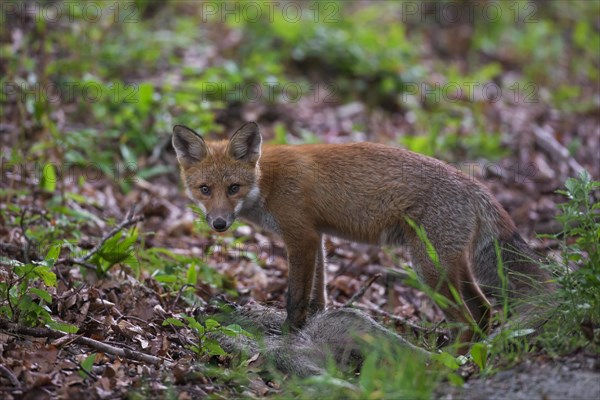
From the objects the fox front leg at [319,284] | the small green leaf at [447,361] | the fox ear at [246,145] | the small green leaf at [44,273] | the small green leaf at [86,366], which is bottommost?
the fox front leg at [319,284]

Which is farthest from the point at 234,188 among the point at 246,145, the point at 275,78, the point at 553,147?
the point at 553,147

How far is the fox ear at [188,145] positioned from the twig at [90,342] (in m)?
2.17

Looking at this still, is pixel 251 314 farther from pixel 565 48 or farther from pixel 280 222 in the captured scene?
pixel 565 48

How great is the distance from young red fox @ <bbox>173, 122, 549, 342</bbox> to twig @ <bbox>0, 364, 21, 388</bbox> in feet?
7.21

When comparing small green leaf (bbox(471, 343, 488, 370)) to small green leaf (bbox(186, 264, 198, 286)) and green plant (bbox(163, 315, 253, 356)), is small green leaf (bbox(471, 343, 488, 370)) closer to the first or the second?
green plant (bbox(163, 315, 253, 356))

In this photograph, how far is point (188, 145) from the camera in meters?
6.76

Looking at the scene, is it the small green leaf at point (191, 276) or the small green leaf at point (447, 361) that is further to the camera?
the small green leaf at point (191, 276)

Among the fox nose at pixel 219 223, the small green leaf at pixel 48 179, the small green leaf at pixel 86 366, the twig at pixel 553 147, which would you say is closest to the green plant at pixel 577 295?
the fox nose at pixel 219 223

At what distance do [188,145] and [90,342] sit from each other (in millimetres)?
2234

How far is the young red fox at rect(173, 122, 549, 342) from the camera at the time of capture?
20.7 feet

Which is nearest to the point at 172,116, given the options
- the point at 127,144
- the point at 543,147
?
the point at 127,144

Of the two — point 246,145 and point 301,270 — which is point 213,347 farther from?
point 246,145

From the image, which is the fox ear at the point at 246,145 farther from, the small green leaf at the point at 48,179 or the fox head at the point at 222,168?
the small green leaf at the point at 48,179

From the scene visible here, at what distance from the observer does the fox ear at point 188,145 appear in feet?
21.8
